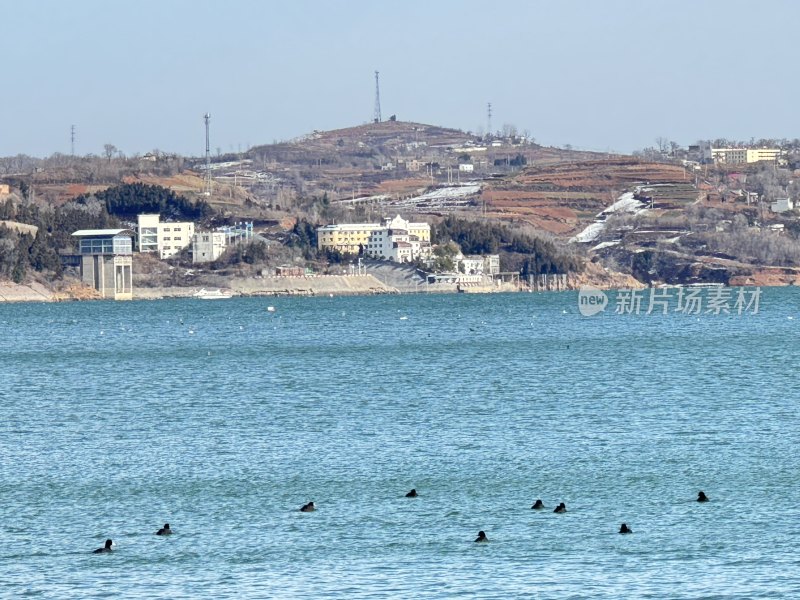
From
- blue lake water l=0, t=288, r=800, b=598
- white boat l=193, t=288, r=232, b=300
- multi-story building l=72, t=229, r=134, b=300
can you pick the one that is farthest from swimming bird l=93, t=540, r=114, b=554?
white boat l=193, t=288, r=232, b=300

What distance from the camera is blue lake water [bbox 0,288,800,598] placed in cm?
2488

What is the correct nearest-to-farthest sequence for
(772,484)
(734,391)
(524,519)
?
(524,519) → (772,484) → (734,391)

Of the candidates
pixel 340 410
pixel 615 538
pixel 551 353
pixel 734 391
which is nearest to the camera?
pixel 615 538

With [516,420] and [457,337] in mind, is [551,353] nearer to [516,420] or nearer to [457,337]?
[457,337]

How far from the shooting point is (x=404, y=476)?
33531 mm

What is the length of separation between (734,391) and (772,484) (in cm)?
2093

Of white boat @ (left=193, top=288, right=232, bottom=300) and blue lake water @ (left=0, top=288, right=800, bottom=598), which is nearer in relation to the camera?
blue lake water @ (left=0, top=288, right=800, bottom=598)

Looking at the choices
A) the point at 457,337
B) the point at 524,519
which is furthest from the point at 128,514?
the point at 457,337

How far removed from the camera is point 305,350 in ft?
264

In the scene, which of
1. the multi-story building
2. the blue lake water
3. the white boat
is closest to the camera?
the blue lake water

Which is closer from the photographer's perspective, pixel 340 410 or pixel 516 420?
pixel 516 420

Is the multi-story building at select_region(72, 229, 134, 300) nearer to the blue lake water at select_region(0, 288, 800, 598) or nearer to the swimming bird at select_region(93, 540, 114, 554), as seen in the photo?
the blue lake water at select_region(0, 288, 800, 598)

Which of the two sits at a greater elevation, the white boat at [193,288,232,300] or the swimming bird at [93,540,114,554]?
the swimming bird at [93,540,114,554]

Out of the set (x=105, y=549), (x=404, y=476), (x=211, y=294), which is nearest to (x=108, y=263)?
(x=211, y=294)
